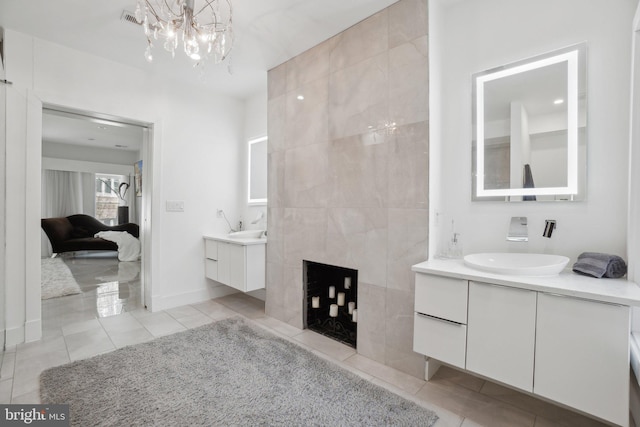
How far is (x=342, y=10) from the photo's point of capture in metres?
2.12

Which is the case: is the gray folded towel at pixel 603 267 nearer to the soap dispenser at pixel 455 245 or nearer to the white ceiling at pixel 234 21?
the soap dispenser at pixel 455 245

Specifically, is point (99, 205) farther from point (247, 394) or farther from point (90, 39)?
point (247, 394)

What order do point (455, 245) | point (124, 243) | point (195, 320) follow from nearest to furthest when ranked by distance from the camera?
point (455, 245), point (195, 320), point (124, 243)

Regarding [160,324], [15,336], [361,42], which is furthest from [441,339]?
[15,336]

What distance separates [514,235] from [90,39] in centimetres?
375

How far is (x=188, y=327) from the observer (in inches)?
109

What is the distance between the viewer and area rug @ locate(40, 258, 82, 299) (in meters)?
3.68

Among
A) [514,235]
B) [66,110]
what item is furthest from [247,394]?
[66,110]

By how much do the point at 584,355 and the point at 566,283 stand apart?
31cm

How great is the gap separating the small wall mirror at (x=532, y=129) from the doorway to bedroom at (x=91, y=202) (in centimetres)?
400

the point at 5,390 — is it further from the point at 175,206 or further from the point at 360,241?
the point at 360,241

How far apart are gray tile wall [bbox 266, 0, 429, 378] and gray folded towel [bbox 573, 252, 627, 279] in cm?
80

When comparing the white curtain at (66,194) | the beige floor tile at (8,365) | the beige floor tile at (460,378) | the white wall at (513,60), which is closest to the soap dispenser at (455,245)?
the white wall at (513,60)

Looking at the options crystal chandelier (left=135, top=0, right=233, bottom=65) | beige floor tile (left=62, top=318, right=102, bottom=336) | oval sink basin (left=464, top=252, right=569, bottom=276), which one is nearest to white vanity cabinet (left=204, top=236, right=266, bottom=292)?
beige floor tile (left=62, top=318, right=102, bottom=336)
